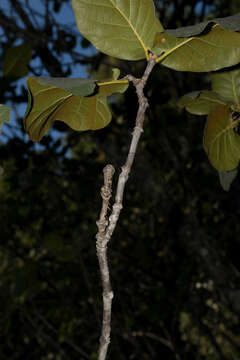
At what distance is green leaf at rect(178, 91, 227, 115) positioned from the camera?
872 mm

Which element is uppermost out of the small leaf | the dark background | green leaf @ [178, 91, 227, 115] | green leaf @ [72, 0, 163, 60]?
green leaf @ [72, 0, 163, 60]

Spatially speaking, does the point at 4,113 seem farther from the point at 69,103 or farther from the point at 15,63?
the point at 15,63

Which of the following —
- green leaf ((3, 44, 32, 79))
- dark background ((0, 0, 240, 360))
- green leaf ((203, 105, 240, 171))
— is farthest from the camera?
dark background ((0, 0, 240, 360))

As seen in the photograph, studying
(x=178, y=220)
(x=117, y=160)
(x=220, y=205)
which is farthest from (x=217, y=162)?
(x=220, y=205)

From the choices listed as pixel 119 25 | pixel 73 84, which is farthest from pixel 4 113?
pixel 119 25

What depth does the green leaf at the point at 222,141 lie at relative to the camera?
83 cm

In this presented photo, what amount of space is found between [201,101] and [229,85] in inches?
3.3

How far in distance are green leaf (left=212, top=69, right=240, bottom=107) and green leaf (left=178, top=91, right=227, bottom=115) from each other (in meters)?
0.03

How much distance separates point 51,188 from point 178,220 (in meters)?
1.11

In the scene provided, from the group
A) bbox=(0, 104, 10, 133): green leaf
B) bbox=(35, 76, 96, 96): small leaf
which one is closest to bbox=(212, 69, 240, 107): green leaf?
bbox=(35, 76, 96, 96): small leaf

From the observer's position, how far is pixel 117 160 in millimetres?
2064

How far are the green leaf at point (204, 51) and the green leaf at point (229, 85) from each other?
0.21 m

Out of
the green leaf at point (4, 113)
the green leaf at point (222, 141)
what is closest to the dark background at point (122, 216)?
the green leaf at point (222, 141)

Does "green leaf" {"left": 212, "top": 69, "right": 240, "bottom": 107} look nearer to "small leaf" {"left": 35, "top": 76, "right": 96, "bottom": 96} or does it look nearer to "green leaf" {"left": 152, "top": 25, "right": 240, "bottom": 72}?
"green leaf" {"left": 152, "top": 25, "right": 240, "bottom": 72}
